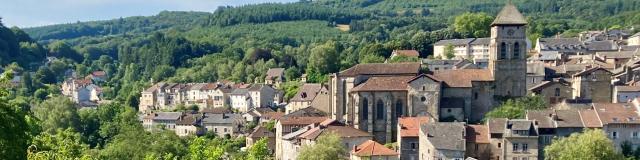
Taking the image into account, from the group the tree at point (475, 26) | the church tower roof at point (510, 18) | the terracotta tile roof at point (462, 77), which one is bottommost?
the terracotta tile roof at point (462, 77)

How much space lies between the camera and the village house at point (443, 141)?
48250mm

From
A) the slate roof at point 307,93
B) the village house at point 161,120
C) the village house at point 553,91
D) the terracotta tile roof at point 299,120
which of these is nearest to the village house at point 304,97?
the slate roof at point 307,93

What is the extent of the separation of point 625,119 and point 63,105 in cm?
5449

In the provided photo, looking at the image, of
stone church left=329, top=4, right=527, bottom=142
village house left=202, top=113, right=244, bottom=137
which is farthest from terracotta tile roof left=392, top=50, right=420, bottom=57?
stone church left=329, top=4, right=527, bottom=142

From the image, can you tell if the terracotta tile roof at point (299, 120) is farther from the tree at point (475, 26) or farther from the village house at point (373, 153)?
the tree at point (475, 26)

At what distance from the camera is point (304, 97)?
80.9 metres

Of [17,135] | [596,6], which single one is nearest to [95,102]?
[17,135]

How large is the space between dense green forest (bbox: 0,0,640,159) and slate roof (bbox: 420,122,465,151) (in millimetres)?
12090

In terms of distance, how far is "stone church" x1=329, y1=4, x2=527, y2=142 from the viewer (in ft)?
183

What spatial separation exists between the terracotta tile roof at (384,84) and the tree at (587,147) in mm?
14171

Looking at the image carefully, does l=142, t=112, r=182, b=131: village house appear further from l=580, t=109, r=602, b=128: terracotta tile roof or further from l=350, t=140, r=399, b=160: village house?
l=580, t=109, r=602, b=128: terracotta tile roof

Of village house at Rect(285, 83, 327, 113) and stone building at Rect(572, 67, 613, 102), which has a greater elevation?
stone building at Rect(572, 67, 613, 102)

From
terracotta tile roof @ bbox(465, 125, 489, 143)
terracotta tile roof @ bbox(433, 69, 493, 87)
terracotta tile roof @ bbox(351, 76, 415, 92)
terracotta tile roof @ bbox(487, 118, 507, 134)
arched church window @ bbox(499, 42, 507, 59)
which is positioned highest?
arched church window @ bbox(499, 42, 507, 59)

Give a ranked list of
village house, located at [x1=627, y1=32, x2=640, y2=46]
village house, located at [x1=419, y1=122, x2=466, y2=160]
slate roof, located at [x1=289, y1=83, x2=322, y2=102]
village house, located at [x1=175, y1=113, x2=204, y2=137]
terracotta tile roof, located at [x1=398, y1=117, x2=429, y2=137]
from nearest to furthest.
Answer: village house, located at [x1=419, y1=122, x2=466, y2=160] < terracotta tile roof, located at [x1=398, y1=117, x2=429, y2=137] < slate roof, located at [x1=289, y1=83, x2=322, y2=102] < village house, located at [x1=175, y1=113, x2=204, y2=137] < village house, located at [x1=627, y1=32, x2=640, y2=46]
